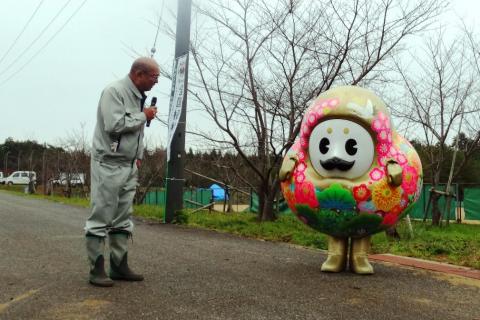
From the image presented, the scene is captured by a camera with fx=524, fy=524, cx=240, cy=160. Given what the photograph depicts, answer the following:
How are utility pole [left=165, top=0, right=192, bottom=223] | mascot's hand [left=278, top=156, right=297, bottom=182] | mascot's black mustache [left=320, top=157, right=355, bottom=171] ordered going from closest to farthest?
mascot's black mustache [left=320, top=157, right=355, bottom=171]
mascot's hand [left=278, top=156, right=297, bottom=182]
utility pole [left=165, top=0, right=192, bottom=223]

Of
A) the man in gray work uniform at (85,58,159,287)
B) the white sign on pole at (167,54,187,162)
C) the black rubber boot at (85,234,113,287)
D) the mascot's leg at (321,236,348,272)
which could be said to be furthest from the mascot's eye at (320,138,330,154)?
the white sign on pole at (167,54,187,162)

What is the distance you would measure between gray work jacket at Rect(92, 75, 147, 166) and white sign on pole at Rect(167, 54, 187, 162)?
21.3 ft

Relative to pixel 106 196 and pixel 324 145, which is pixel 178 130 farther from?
pixel 106 196

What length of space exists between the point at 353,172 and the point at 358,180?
84 mm

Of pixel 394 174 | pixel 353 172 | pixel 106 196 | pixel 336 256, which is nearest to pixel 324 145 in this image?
pixel 353 172

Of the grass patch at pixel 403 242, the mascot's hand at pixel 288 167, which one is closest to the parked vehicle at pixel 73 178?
the grass patch at pixel 403 242

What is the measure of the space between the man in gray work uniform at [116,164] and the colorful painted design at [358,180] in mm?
1605

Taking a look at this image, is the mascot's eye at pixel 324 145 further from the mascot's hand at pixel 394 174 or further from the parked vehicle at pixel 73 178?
the parked vehicle at pixel 73 178

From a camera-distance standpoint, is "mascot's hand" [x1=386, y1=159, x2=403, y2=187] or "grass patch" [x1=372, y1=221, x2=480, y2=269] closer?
"mascot's hand" [x1=386, y1=159, x2=403, y2=187]

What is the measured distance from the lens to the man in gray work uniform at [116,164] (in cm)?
394

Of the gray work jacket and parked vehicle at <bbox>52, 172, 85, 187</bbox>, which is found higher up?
parked vehicle at <bbox>52, 172, 85, 187</bbox>

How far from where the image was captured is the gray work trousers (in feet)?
12.9

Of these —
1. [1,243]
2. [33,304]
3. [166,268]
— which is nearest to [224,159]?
[1,243]

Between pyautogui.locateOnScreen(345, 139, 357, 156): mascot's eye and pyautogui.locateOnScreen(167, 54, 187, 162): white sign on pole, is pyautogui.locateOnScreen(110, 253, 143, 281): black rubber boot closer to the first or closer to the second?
pyautogui.locateOnScreen(345, 139, 357, 156): mascot's eye
